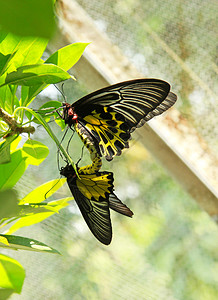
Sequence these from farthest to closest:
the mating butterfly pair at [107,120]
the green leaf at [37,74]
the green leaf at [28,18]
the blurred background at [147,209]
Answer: the blurred background at [147,209], the mating butterfly pair at [107,120], the green leaf at [37,74], the green leaf at [28,18]

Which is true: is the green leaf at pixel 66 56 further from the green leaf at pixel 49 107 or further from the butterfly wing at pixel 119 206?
the butterfly wing at pixel 119 206

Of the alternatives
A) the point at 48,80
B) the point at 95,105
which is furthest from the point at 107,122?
the point at 48,80

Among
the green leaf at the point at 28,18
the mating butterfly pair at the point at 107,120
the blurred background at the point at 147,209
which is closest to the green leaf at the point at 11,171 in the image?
the mating butterfly pair at the point at 107,120

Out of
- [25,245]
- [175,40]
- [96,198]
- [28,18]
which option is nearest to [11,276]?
[25,245]

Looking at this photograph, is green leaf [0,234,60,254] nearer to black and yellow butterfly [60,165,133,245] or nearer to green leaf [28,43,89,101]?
black and yellow butterfly [60,165,133,245]

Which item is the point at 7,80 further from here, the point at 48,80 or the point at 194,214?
the point at 194,214

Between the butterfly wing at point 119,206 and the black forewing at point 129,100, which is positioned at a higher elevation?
the black forewing at point 129,100
